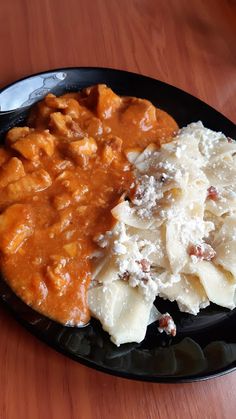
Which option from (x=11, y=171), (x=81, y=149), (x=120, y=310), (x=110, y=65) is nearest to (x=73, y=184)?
(x=81, y=149)

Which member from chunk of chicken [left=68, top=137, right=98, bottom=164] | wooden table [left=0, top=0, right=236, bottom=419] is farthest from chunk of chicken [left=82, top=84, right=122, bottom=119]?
wooden table [left=0, top=0, right=236, bottom=419]

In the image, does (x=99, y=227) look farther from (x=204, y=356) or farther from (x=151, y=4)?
(x=151, y=4)

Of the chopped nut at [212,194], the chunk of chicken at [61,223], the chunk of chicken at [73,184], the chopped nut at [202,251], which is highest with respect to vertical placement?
the chunk of chicken at [73,184]

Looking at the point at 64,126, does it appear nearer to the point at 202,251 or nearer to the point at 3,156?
the point at 3,156

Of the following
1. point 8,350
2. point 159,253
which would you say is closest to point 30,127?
point 159,253

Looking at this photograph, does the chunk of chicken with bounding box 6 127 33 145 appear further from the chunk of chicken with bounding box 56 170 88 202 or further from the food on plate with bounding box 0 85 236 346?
the chunk of chicken with bounding box 56 170 88 202

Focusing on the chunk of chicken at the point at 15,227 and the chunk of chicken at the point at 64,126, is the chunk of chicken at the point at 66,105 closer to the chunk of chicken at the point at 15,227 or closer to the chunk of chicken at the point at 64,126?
the chunk of chicken at the point at 64,126

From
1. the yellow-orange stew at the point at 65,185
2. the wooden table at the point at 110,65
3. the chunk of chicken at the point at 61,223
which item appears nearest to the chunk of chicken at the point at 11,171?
the yellow-orange stew at the point at 65,185
